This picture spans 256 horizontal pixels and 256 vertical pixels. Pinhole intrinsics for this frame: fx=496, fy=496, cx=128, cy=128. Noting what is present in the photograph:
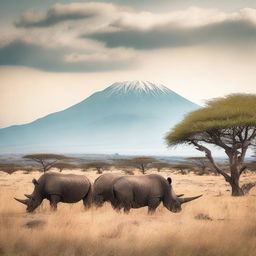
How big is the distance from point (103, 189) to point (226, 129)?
12.0 metres

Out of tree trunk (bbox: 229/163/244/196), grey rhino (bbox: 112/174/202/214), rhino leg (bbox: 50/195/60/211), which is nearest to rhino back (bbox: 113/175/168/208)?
grey rhino (bbox: 112/174/202/214)

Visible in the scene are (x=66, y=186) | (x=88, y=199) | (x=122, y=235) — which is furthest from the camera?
(x=88, y=199)

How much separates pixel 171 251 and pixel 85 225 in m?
2.68

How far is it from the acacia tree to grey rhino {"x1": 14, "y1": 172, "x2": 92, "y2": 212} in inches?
414

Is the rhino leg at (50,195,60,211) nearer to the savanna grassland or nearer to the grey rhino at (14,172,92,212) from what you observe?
the grey rhino at (14,172,92,212)

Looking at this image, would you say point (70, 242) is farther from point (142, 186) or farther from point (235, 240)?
point (142, 186)

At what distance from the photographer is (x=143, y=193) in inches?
497

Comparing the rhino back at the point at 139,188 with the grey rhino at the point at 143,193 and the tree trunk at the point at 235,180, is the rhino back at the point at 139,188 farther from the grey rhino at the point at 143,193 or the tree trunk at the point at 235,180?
the tree trunk at the point at 235,180

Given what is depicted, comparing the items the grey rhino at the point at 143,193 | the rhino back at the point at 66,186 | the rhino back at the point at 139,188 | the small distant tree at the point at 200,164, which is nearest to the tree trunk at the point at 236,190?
the grey rhino at the point at 143,193

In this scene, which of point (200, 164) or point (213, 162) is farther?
point (200, 164)

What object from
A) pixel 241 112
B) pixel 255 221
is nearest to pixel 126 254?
pixel 255 221

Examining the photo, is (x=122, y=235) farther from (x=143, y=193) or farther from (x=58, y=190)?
(x=58, y=190)

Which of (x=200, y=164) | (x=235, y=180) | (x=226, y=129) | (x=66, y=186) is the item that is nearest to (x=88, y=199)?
(x=66, y=186)

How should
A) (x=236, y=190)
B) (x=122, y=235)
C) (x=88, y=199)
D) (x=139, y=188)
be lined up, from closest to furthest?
(x=122, y=235), (x=139, y=188), (x=88, y=199), (x=236, y=190)
